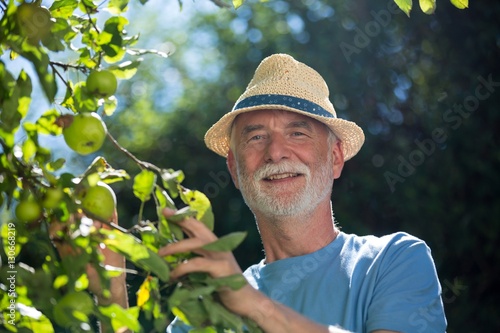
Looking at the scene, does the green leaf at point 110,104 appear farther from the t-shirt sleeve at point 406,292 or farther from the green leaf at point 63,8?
the t-shirt sleeve at point 406,292

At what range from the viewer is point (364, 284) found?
2.07 meters

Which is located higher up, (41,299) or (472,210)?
Answer: (41,299)

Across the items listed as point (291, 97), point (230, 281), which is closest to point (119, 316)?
point (230, 281)

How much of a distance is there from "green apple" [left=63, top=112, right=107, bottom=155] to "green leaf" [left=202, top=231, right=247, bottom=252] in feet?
0.80

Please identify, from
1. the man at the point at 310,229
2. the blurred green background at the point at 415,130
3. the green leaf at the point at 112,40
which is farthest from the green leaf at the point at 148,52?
the blurred green background at the point at 415,130

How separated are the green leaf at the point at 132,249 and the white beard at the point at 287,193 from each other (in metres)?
1.19

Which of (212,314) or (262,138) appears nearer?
(212,314)

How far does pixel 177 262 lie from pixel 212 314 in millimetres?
119

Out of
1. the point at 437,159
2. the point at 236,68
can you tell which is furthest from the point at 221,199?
the point at 437,159

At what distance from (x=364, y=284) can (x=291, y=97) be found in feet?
1.99

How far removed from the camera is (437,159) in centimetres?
427

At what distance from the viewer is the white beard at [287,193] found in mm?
2305

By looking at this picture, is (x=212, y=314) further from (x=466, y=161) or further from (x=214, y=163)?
(x=214, y=163)

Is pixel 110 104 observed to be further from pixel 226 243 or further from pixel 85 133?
pixel 226 243
